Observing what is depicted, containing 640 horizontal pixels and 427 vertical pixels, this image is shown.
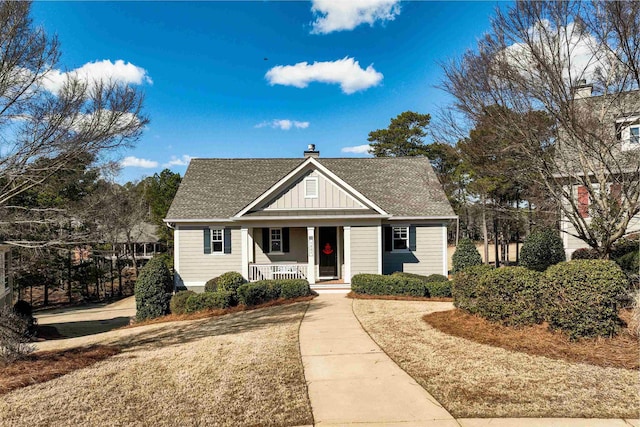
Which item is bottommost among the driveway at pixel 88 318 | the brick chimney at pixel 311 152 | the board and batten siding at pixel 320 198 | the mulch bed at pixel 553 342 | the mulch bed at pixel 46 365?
the driveway at pixel 88 318

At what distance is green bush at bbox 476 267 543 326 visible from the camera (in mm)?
7973

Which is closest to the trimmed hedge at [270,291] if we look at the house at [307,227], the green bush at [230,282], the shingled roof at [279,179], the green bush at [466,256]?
the green bush at [230,282]

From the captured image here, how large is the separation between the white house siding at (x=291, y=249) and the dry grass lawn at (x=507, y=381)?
11035 mm

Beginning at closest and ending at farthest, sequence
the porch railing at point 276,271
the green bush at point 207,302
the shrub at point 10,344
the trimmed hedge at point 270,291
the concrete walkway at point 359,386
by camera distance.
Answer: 1. the concrete walkway at point 359,386
2. the shrub at point 10,344
3. the green bush at point 207,302
4. the trimmed hedge at point 270,291
5. the porch railing at point 276,271

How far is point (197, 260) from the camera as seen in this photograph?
1816cm

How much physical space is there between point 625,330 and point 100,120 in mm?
12104

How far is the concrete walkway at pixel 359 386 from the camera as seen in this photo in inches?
183

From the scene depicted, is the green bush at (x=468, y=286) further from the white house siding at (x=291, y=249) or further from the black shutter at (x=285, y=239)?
the black shutter at (x=285, y=239)

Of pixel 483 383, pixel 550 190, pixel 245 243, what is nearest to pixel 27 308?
pixel 245 243

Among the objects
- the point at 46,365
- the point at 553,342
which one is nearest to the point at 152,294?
the point at 46,365

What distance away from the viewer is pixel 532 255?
17.2 metres

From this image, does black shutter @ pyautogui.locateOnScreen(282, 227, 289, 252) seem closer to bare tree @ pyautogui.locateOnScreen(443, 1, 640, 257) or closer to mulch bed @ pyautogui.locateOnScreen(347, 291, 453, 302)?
mulch bed @ pyautogui.locateOnScreen(347, 291, 453, 302)

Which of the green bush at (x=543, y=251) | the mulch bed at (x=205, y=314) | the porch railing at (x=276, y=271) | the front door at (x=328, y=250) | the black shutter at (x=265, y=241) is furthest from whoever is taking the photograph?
the front door at (x=328, y=250)

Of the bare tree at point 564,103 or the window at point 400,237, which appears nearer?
the bare tree at point 564,103
